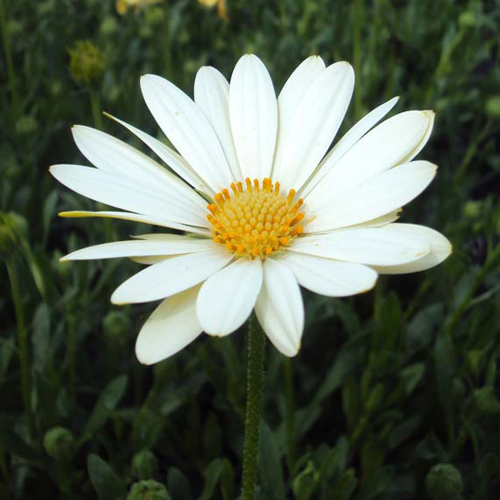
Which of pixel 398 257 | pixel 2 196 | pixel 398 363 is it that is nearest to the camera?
pixel 398 257

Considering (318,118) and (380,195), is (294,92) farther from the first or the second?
(380,195)

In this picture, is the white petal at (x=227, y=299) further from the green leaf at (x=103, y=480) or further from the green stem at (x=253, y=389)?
the green leaf at (x=103, y=480)

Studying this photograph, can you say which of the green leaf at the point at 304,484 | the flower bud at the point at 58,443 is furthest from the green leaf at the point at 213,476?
the flower bud at the point at 58,443

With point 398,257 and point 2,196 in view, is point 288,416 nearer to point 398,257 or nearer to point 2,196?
point 398,257

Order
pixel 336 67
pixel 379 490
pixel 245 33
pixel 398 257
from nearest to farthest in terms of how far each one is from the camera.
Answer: pixel 398 257
pixel 336 67
pixel 379 490
pixel 245 33

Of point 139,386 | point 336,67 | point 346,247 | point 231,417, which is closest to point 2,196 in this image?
point 139,386

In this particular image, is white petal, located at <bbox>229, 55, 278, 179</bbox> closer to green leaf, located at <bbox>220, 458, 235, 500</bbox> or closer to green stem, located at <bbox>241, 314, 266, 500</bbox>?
green stem, located at <bbox>241, 314, 266, 500</bbox>

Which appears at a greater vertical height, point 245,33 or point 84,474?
point 245,33

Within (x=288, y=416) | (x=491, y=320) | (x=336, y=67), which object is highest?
(x=336, y=67)
